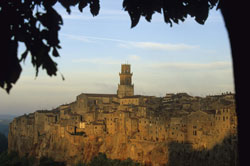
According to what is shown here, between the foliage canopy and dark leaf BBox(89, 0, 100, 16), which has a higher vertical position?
dark leaf BBox(89, 0, 100, 16)

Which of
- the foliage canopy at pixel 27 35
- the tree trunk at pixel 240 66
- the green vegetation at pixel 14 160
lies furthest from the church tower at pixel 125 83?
the tree trunk at pixel 240 66

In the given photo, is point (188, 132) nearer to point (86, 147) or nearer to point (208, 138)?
point (208, 138)

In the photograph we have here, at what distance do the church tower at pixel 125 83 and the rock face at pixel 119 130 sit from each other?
16.6ft

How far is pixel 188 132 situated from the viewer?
3262cm

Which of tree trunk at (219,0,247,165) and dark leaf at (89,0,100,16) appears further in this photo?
dark leaf at (89,0,100,16)

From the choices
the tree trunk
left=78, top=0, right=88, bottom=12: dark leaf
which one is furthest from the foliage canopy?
the tree trunk

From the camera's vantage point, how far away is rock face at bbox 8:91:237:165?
31.3 meters

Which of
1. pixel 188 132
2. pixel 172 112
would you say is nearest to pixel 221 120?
pixel 188 132

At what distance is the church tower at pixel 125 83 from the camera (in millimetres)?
60781

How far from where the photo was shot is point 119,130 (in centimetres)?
3978

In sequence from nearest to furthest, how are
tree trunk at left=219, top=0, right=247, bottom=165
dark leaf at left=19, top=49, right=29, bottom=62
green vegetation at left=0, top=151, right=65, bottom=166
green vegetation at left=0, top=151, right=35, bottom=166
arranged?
tree trunk at left=219, top=0, right=247, bottom=165
dark leaf at left=19, top=49, right=29, bottom=62
green vegetation at left=0, top=151, right=65, bottom=166
green vegetation at left=0, top=151, right=35, bottom=166

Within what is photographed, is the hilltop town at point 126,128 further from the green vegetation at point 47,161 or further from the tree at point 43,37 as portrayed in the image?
the tree at point 43,37

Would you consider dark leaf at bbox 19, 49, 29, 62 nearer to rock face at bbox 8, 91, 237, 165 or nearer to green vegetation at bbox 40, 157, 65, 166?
rock face at bbox 8, 91, 237, 165

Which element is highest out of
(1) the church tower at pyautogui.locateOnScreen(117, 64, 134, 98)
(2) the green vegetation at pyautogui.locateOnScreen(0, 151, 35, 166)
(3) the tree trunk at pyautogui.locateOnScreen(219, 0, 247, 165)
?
(1) the church tower at pyautogui.locateOnScreen(117, 64, 134, 98)
